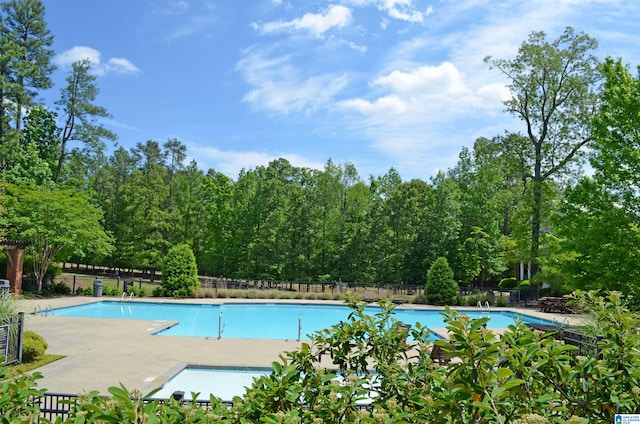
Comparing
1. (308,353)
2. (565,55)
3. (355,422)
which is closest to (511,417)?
(355,422)

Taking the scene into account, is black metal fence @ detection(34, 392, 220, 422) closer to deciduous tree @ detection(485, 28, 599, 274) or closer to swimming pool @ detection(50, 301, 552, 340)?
swimming pool @ detection(50, 301, 552, 340)

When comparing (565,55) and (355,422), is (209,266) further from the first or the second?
(355,422)

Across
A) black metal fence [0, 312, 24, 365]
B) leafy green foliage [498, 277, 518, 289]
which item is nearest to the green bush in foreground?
black metal fence [0, 312, 24, 365]

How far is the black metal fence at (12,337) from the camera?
10039mm

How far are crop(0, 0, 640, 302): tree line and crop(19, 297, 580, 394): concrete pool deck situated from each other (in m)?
8.76

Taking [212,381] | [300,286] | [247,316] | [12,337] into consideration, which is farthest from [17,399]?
[300,286]

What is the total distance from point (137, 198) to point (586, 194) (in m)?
35.3

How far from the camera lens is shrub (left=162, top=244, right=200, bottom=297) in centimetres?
2608

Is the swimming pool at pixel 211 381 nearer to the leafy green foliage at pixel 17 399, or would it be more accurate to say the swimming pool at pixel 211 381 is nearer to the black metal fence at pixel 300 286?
the leafy green foliage at pixel 17 399

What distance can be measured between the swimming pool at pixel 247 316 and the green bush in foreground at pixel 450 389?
15.9m

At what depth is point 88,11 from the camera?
15.4m

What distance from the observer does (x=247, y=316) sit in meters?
23.3

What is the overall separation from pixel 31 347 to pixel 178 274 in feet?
51.0

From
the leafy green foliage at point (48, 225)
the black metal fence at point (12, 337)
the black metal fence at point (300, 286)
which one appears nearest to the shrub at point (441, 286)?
the black metal fence at point (300, 286)
